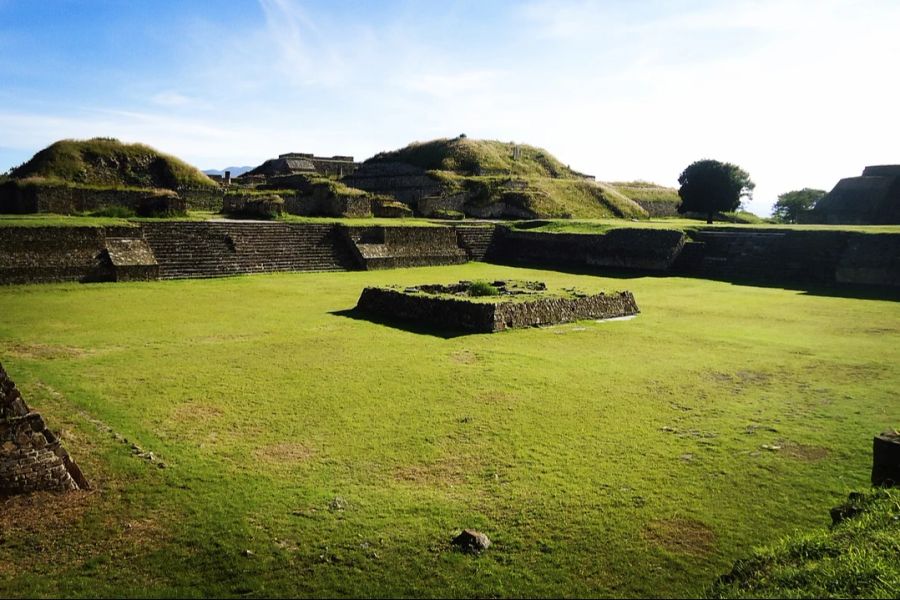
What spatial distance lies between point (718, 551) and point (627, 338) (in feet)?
25.1

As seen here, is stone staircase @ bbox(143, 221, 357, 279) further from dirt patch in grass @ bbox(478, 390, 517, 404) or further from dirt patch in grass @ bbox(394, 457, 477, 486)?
dirt patch in grass @ bbox(394, 457, 477, 486)

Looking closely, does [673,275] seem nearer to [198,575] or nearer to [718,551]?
[718,551]

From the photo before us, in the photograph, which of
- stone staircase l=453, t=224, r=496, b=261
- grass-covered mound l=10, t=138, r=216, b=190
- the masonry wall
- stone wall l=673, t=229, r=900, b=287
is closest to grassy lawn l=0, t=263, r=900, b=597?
stone wall l=673, t=229, r=900, b=287

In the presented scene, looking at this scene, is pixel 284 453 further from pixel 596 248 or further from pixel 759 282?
pixel 596 248

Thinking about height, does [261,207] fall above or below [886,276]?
above

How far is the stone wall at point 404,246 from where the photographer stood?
23.7 m

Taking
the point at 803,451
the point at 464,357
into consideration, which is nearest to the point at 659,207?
the point at 464,357

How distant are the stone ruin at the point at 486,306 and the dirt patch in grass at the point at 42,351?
5855 mm

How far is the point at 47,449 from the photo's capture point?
5.48 m

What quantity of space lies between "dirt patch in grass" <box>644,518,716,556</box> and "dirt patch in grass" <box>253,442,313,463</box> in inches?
127

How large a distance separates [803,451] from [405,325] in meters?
8.00

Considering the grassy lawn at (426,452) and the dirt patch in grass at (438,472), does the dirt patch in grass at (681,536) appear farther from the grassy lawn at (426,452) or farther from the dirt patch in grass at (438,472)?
the dirt patch in grass at (438,472)

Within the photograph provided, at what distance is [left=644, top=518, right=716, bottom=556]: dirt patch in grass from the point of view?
4711mm

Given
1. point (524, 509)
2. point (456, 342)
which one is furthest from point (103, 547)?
point (456, 342)
